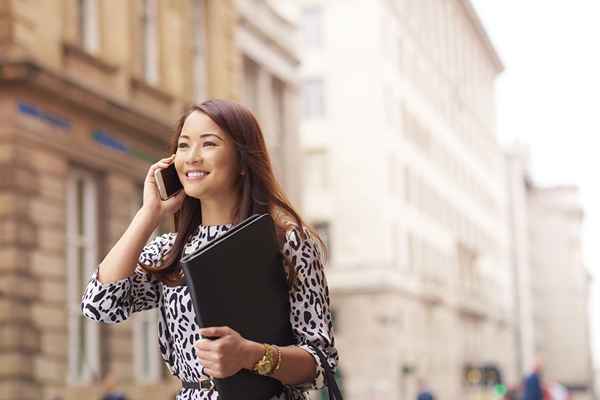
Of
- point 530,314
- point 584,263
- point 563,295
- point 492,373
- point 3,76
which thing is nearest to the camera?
point 3,76

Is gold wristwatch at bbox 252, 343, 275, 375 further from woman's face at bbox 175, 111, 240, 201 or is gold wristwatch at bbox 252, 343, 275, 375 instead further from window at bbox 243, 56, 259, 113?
window at bbox 243, 56, 259, 113

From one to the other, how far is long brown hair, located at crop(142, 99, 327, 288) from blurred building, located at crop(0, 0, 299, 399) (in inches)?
576

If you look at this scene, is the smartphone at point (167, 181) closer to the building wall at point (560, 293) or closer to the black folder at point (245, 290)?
the black folder at point (245, 290)

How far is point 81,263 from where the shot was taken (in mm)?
20500

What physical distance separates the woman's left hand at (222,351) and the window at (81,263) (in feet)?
55.7

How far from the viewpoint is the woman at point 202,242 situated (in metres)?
3.39

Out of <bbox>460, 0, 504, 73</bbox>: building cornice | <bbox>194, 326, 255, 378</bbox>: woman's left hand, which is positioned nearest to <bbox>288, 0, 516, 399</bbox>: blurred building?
<bbox>460, 0, 504, 73</bbox>: building cornice

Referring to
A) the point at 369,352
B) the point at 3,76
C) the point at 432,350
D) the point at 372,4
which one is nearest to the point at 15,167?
the point at 3,76

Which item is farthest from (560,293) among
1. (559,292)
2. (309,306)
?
(309,306)

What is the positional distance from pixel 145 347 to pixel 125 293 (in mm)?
19551

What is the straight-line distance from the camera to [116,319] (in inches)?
138

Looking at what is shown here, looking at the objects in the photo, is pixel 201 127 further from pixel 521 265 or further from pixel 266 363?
pixel 521 265

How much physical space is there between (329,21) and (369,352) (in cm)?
1541

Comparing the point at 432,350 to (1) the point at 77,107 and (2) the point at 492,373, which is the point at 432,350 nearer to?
(2) the point at 492,373
